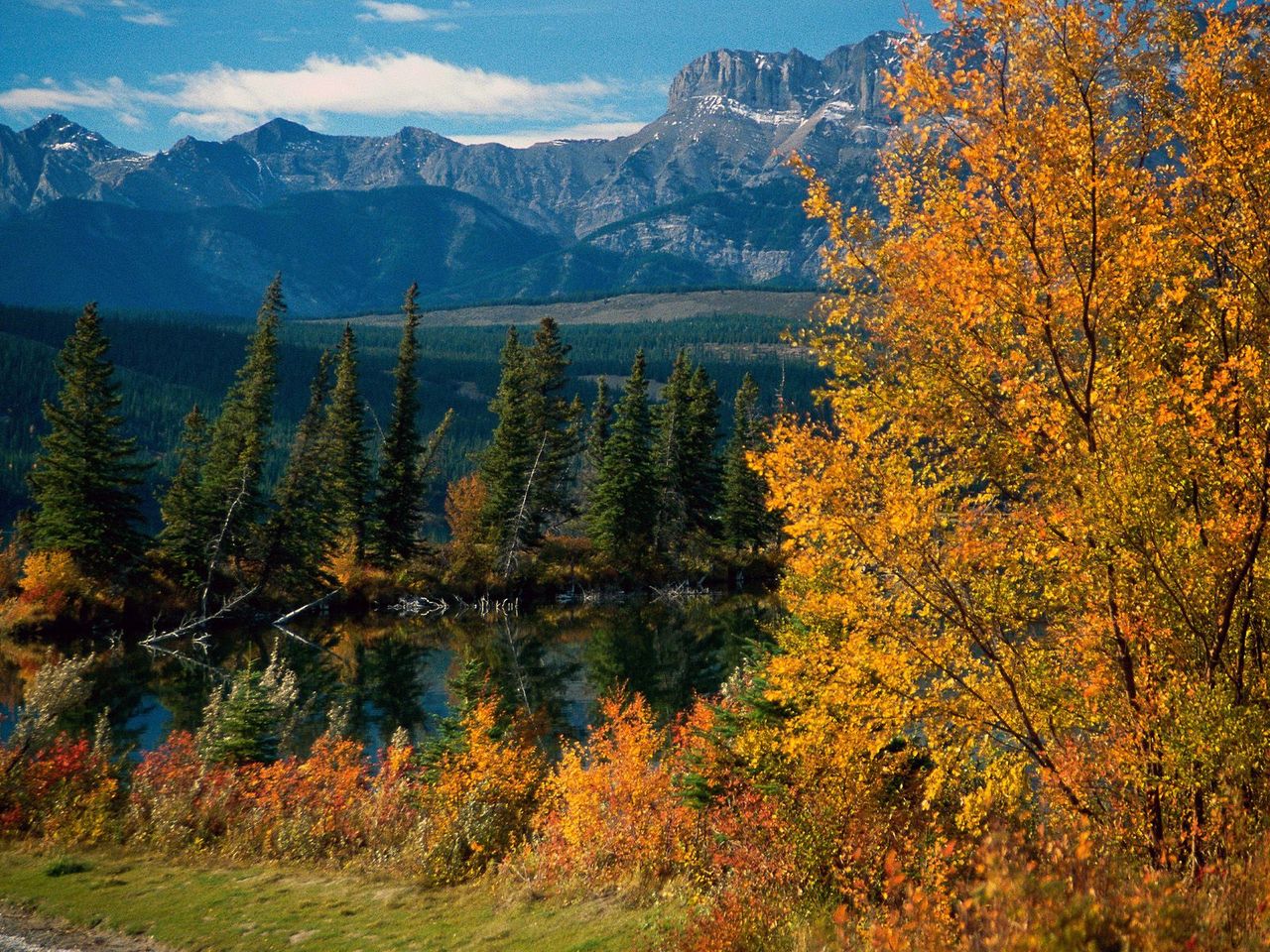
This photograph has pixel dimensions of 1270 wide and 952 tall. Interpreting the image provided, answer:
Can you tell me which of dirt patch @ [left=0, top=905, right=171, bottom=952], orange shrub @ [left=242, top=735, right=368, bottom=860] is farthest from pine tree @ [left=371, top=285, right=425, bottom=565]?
dirt patch @ [left=0, top=905, right=171, bottom=952]

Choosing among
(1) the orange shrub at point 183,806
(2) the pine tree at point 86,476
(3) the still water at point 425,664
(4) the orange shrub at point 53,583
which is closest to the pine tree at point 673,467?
(3) the still water at point 425,664

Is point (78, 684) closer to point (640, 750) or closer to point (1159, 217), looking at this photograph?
point (640, 750)

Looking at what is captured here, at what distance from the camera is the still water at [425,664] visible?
36.9m

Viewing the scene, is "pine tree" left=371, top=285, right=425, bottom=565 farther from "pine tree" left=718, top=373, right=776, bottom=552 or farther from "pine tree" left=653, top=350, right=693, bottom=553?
"pine tree" left=718, top=373, right=776, bottom=552

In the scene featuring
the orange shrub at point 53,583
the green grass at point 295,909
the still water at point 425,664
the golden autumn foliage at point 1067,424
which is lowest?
the still water at point 425,664

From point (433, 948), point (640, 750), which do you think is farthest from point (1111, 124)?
point (640, 750)

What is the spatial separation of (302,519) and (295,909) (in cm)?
5003

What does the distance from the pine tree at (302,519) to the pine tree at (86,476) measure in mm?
8418

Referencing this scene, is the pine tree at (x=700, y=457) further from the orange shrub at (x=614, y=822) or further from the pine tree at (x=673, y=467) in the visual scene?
the orange shrub at (x=614, y=822)

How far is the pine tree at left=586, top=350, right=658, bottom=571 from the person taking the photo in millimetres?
70250

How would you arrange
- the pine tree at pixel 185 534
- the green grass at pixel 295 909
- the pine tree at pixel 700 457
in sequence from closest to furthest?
the green grass at pixel 295 909
the pine tree at pixel 185 534
the pine tree at pixel 700 457

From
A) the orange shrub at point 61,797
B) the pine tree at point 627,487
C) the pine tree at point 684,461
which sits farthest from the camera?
the pine tree at point 684,461

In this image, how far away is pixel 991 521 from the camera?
9789 millimetres

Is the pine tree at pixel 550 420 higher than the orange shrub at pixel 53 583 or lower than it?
higher
